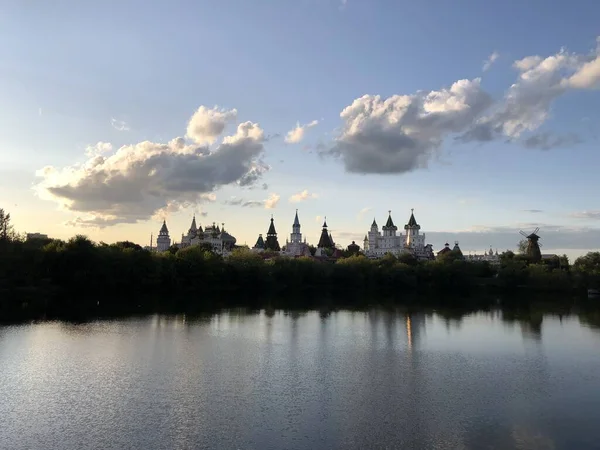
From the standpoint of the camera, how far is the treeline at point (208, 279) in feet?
133

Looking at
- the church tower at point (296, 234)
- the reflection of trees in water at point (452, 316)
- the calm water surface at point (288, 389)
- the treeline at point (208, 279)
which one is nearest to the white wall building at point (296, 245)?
the church tower at point (296, 234)

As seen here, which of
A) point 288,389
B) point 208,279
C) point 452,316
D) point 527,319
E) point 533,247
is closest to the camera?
point 288,389

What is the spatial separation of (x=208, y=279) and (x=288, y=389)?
39.0 m

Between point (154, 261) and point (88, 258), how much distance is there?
6973 millimetres

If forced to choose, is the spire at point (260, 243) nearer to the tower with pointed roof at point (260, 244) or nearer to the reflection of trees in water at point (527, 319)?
the tower with pointed roof at point (260, 244)

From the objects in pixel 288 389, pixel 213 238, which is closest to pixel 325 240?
pixel 213 238

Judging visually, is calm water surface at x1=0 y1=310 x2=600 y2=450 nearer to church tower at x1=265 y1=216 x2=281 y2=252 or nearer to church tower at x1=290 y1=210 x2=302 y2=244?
church tower at x1=265 y1=216 x2=281 y2=252

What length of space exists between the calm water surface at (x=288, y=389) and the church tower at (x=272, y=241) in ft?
256

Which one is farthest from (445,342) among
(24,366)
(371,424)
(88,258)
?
(88,258)

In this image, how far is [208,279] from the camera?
54.2 m

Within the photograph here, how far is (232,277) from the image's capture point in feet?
187

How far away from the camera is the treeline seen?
133ft

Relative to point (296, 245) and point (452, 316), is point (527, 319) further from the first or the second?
point (296, 245)

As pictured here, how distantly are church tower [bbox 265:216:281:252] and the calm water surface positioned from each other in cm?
7805
